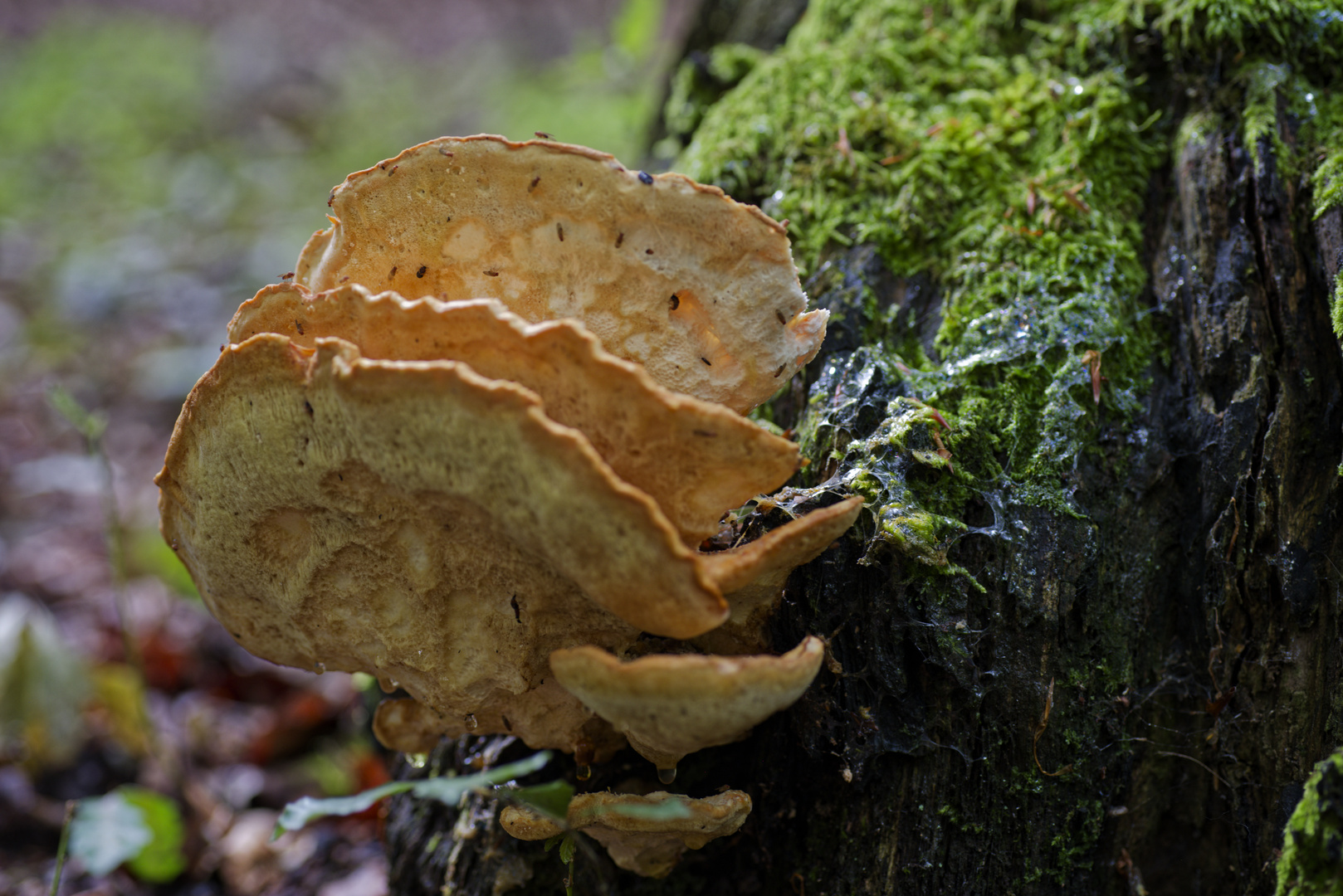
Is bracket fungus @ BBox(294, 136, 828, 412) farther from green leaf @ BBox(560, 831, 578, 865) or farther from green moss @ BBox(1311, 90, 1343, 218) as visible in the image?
green moss @ BBox(1311, 90, 1343, 218)

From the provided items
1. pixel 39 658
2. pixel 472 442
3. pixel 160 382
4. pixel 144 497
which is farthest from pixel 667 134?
pixel 160 382

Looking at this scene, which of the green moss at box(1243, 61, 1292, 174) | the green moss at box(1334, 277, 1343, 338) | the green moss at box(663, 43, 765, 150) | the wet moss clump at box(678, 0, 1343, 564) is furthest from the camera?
the green moss at box(663, 43, 765, 150)

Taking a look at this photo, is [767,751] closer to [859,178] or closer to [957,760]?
[957,760]

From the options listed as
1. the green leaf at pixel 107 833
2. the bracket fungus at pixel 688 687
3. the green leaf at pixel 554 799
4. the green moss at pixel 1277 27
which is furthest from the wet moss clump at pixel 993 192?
the green leaf at pixel 107 833

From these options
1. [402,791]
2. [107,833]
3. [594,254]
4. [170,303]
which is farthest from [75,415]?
[170,303]

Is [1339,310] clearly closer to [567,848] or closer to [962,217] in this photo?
[962,217]

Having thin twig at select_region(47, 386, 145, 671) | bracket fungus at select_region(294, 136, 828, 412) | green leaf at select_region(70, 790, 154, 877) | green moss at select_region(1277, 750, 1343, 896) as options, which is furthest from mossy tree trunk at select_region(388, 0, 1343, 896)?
thin twig at select_region(47, 386, 145, 671)

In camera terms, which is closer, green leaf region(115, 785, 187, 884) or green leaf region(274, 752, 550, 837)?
green leaf region(274, 752, 550, 837)
